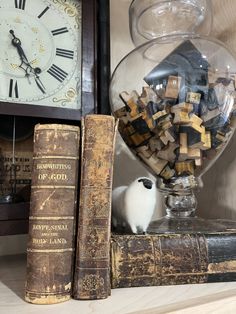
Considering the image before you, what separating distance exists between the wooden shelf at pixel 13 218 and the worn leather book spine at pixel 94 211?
0.18 meters

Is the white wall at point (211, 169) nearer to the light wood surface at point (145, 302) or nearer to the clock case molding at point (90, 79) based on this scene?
the clock case molding at point (90, 79)

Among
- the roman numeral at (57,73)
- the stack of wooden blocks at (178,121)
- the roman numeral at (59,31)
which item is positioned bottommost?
the stack of wooden blocks at (178,121)

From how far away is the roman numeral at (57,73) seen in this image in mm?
724

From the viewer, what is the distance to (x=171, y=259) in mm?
549

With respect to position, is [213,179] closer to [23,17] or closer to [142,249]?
[142,249]

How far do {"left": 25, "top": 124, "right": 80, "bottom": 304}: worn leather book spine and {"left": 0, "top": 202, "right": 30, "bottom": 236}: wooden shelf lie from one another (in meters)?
0.16

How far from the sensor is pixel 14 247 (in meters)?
0.83

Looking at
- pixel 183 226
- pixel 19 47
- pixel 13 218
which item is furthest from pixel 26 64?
pixel 183 226

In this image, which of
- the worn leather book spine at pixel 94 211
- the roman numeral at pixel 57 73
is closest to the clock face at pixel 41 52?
the roman numeral at pixel 57 73

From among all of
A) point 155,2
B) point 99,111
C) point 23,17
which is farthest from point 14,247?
point 155,2

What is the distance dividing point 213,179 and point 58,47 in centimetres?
47

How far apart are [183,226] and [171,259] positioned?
0.37ft

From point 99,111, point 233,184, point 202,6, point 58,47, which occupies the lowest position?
point 233,184

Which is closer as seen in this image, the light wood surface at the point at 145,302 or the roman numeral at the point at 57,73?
the light wood surface at the point at 145,302
